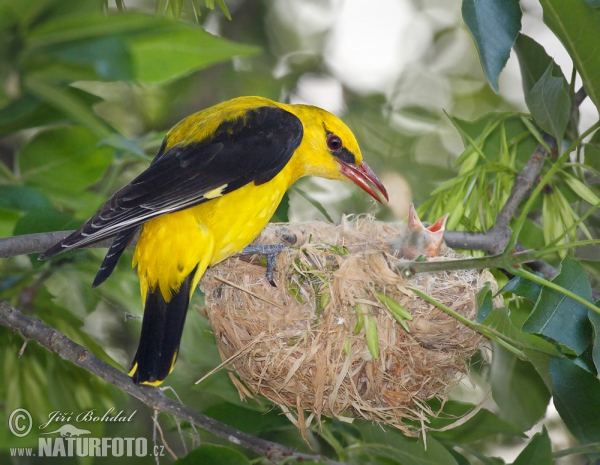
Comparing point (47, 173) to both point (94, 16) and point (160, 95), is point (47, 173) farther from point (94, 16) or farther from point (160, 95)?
point (94, 16)

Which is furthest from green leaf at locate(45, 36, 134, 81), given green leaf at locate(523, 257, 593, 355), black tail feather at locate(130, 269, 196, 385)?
green leaf at locate(523, 257, 593, 355)

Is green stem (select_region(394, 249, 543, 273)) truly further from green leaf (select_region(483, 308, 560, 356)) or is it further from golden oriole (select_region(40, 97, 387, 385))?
golden oriole (select_region(40, 97, 387, 385))

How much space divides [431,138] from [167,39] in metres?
4.63

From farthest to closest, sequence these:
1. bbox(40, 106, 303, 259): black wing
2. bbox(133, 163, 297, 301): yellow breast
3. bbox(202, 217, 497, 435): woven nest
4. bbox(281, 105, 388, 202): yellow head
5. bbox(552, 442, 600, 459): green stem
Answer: bbox(281, 105, 388, 202): yellow head, bbox(133, 163, 297, 301): yellow breast, bbox(202, 217, 497, 435): woven nest, bbox(40, 106, 303, 259): black wing, bbox(552, 442, 600, 459): green stem

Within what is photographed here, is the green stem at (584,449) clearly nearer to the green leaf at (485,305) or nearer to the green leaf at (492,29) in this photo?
the green leaf at (485,305)

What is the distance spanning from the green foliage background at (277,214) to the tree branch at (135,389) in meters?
0.08

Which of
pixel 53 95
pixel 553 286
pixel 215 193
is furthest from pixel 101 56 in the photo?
pixel 215 193

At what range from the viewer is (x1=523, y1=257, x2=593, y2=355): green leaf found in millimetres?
2100

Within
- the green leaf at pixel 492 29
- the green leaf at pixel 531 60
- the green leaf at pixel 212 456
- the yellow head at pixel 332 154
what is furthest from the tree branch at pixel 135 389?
A: the green leaf at pixel 531 60

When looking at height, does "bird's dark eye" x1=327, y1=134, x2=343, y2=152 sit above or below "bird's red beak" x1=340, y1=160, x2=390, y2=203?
above

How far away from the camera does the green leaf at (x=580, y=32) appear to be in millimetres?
2361

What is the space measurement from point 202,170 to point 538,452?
1.66 m

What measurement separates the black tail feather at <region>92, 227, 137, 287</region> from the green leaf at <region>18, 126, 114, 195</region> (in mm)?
501

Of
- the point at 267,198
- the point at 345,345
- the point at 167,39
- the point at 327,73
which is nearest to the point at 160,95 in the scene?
the point at 327,73
